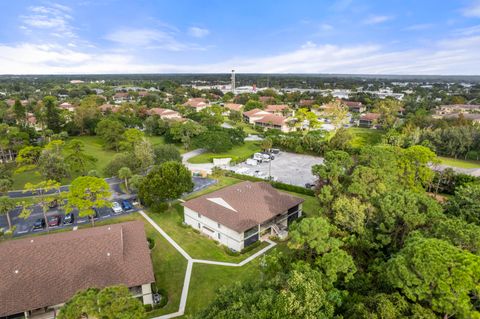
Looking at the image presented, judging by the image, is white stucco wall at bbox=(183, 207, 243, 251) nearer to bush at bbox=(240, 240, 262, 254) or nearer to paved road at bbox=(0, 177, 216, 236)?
bush at bbox=(240, 240, 262, 254)

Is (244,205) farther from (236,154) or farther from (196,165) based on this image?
(236,154)

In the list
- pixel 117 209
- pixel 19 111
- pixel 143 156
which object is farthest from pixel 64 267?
pixel 19 111

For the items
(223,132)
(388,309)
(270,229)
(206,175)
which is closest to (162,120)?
(223,132)

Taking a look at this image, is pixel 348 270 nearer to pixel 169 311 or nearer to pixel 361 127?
pixel 169 311

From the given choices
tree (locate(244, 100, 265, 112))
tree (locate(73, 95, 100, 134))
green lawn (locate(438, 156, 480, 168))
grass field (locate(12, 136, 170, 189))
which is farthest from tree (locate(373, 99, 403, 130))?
tree (locate(73, 95, 100, 134))

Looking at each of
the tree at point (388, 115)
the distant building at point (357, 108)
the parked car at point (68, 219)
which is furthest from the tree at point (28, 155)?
the distant building at point (357, 108)
